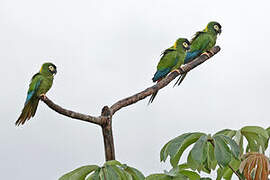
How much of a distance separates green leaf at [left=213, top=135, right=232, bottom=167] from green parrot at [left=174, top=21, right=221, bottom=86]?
983 millimetres

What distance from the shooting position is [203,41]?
369 centimetres

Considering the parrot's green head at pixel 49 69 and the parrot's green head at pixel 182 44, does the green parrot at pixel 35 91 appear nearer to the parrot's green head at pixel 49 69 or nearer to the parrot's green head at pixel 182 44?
the parrot's green head at pixel 49 69

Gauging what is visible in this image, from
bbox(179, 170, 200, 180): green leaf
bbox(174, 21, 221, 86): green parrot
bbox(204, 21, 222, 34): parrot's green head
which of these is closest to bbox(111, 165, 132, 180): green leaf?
bbox(179, 170, 200, 180): green leaf

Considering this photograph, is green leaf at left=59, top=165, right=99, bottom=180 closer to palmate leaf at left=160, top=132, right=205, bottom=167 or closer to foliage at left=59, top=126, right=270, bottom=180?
foliage at left=59, top=126, right=270, bottom=180

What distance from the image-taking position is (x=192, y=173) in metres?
3.06

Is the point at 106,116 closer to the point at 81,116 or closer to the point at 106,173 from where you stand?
the point at 81,116

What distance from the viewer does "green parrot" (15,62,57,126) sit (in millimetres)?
3193

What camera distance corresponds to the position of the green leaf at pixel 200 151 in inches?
108

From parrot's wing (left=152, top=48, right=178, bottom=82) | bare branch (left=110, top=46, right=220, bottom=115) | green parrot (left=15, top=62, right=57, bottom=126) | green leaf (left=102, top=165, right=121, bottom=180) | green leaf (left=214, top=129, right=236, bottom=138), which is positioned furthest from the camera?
parrot's wing (left=152, top=48, right=178, bottom=82)

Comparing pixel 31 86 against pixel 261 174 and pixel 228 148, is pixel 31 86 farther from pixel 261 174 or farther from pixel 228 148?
pixel 261 174

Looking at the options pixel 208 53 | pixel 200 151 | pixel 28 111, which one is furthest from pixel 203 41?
pixel 28 111

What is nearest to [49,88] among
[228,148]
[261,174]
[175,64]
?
[175,64]

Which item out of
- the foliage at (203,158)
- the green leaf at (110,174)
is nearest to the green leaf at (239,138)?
the foliage at (203,158)

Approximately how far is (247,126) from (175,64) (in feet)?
2.30
